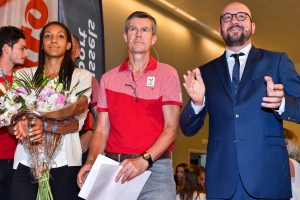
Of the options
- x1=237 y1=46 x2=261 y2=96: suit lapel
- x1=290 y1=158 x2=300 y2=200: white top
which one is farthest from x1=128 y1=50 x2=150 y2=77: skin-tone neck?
x1=290 y1=158 x2=300 y2=200: white top

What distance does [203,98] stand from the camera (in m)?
2.54

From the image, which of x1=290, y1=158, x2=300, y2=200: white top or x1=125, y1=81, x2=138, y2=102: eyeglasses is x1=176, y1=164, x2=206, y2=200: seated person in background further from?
x1=125, y1=81, x2=138, y2=102: eyeglasses

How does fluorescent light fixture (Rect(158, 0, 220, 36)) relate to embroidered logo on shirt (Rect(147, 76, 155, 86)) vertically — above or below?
above

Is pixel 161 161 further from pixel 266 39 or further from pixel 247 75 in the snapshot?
pixel 266 39

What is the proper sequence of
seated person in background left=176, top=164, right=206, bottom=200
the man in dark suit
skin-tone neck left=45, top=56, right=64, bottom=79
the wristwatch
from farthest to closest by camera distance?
seated person in background left=176, top=164, right=206, bottom=200, skin-tone neck left=45, top=56, right=64, bottom=79, the wristwatch, the man in dark suit

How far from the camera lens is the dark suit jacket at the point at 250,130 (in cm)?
231

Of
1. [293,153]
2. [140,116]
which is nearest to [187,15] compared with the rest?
[293,153]

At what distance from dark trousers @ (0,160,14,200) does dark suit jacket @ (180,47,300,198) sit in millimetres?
1459

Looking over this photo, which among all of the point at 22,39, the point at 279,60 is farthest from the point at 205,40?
the point at 279,60

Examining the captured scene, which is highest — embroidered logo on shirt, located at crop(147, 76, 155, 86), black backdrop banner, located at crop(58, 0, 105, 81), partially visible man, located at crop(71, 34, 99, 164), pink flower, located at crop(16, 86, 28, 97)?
black backdrop banner, located at crop(58, 0, 105, 81)

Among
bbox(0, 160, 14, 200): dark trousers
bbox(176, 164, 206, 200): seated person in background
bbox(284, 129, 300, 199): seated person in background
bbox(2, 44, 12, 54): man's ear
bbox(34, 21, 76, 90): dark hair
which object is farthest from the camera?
bbox(176, 164, 206, 200): seated person in background

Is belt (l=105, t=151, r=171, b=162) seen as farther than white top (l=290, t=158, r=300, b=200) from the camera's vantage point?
No

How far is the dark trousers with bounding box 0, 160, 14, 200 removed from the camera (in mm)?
3104

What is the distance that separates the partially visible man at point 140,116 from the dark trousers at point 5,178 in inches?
34.1
